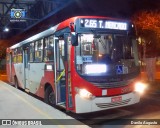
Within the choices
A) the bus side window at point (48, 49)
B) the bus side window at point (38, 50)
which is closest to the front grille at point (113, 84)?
the bus side window at point (48, 49)

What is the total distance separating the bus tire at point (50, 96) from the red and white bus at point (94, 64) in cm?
33

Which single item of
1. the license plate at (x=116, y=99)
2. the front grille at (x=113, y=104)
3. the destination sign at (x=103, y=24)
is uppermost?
the destination sign at (x=103, y=24)

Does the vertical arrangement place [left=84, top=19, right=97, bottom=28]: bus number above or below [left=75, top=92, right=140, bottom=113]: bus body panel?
above

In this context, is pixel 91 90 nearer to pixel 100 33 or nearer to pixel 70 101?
pixel 70 101

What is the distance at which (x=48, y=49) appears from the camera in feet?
35.0

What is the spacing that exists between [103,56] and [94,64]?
0.37m

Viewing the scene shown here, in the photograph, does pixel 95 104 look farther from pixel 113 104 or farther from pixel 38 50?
pixel 38 50

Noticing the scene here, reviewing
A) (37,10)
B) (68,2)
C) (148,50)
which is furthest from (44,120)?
(148,50)

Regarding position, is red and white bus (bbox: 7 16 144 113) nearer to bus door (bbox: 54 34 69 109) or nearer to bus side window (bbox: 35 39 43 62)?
bus door (bbox: 54 34 69 109)

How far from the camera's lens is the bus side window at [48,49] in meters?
10.3

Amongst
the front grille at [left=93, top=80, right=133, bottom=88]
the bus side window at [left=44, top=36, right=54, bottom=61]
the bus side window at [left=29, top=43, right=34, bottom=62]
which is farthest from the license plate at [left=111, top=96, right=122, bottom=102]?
the bus side window at [left=29, top=43, right=34, bottom=62]

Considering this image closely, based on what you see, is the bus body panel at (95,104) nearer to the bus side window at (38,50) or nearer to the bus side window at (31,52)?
the bus side window at (38,50)

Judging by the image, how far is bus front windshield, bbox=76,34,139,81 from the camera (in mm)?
8547

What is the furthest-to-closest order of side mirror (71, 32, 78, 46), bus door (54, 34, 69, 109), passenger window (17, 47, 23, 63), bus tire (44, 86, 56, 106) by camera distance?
passenger window (17, 47, 23, 63)
bus tire (44, 86, 56, 106)
bus door (54, 34, 69, 109)
side mirror (71, 32, 78, 46)
